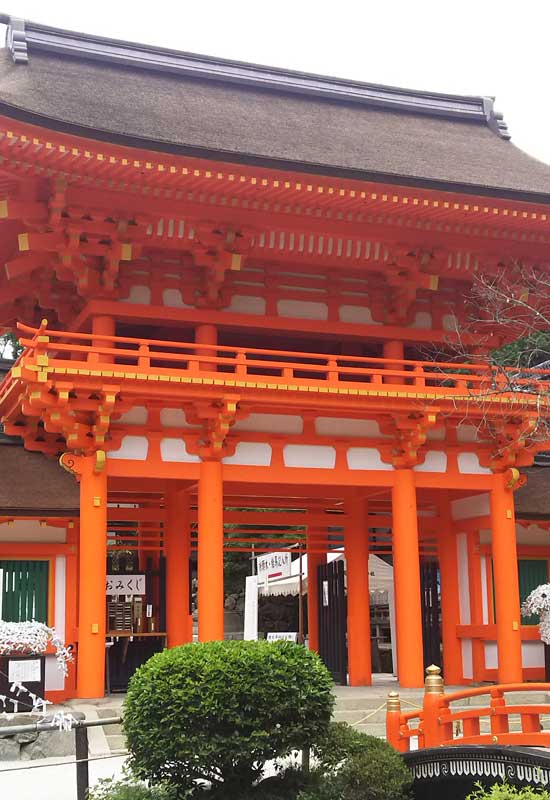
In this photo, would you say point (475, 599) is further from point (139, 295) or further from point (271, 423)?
point (139, 295)

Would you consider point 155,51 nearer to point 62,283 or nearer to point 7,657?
point 62,283

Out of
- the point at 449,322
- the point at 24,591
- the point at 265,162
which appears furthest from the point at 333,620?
the point at 265,162

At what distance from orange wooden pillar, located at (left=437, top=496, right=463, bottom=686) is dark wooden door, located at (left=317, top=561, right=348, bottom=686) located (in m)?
2.08

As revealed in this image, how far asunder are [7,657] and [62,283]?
6.84 meters

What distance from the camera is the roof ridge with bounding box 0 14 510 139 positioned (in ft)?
66.3

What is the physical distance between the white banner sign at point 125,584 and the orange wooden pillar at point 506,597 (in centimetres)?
649

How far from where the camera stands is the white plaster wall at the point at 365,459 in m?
17.2

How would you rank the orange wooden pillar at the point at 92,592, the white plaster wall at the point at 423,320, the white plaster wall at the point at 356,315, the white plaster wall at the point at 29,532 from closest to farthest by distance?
the orange wooden pillar at the point at 92,592
the white plaster wall at the point at 29,532
the white plaster wall at the point at 356,315
the white plaster wall at the point at 423,320

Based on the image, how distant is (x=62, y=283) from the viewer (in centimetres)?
1764

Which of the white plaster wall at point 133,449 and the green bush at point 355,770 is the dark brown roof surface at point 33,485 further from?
the green bush at point 355,770

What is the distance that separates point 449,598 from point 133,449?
24.1 feet

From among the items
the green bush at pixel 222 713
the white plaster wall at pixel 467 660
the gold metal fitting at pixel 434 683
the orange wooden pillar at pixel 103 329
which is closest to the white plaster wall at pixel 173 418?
the orange wooden pillar at pixel 103 329

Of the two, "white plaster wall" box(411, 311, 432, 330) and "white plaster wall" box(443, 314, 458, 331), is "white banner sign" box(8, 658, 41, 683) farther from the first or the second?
"white plaster wall" box(443, 314, 458, 331)

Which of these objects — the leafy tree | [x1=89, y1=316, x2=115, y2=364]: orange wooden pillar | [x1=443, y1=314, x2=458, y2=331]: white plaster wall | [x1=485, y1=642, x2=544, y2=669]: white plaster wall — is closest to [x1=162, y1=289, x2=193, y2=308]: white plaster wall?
[x1=89, y1=316, x2=115, y2=364]: orange wooden pillar
